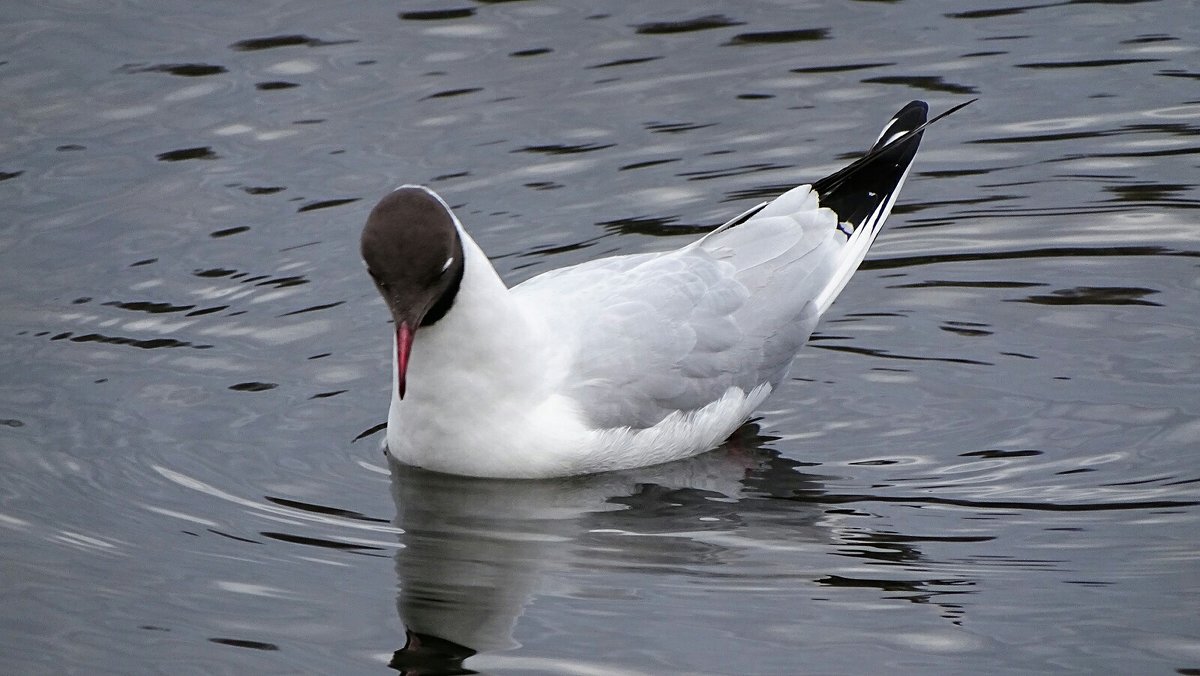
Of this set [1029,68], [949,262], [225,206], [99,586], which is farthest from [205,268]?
[1029,68]

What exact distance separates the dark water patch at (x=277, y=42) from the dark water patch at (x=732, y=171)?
9.43 ft

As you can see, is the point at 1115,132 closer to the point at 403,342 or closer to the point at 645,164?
the point at 645,164

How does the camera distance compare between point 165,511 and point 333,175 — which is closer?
point 165,511

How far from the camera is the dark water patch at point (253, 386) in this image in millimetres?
7665

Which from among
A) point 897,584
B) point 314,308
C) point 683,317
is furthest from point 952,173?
point 897,584

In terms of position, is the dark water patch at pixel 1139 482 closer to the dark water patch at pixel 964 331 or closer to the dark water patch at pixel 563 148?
the dark water patch at pixel 964 331

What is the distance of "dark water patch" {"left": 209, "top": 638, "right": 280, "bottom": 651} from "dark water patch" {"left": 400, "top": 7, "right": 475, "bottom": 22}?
267 inches

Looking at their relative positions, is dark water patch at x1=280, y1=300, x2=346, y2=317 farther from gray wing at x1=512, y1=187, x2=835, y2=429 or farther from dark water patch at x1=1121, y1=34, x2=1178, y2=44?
dark water patch at x1=1121, y1=34, x2=1178, y2=44

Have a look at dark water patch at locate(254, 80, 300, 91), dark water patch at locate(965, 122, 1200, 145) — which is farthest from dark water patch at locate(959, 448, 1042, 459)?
dark water patch at locate(254, 80, 300, 91)

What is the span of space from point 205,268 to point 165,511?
2602 millimetres

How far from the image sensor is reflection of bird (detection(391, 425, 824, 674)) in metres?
5.78

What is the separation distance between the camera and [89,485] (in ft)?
22.2

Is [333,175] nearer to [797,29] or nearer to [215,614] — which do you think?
[797,29]

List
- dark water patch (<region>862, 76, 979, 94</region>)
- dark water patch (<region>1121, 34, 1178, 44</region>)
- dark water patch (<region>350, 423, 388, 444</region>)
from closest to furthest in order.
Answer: dark water patch (<region>350, 423, 388, 444</region>) → dark water patch (<region>862, 76, 979, 94</region>) → dark water patch (<region>1121, 34, 1178, 44</region>)
